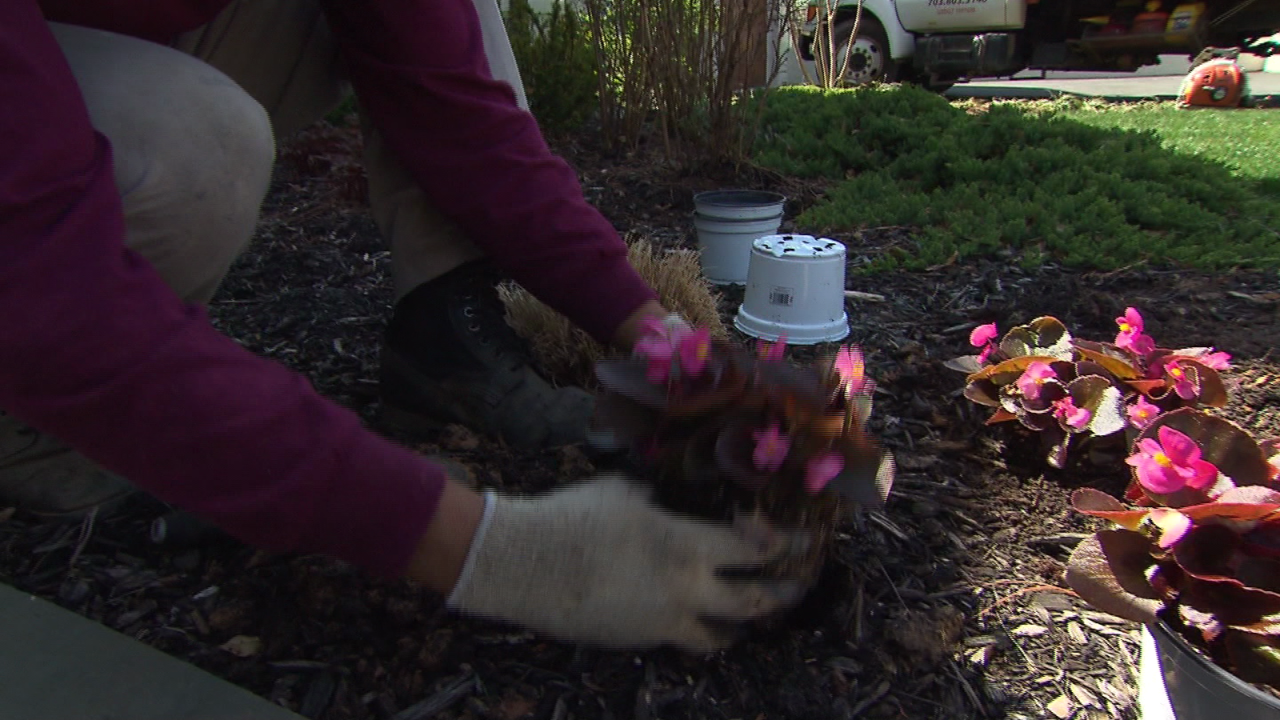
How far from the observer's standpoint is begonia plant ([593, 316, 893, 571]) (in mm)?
1011

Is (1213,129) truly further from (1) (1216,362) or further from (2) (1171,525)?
(2) (1171,525)

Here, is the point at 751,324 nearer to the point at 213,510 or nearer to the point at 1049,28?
the point at 213,510

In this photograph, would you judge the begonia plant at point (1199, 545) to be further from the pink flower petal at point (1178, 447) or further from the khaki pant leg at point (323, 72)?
the khaki pant leg at point (323, 72)

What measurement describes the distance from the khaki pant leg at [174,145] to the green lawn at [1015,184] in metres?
2.19

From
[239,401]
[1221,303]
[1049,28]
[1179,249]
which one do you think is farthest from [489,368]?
[1049,28]

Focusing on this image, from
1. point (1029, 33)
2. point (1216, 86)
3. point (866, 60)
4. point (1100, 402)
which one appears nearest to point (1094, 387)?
point (1100, 402)

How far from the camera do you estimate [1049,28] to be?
1007 cm

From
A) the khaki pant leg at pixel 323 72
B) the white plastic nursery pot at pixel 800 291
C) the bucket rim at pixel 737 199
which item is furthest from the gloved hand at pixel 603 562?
the bucket rim at pixel 737 199

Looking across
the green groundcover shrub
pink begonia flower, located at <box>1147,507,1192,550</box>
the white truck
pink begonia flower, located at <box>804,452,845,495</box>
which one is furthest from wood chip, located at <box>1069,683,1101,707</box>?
the white truck

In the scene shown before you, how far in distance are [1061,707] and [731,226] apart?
6.23 feet

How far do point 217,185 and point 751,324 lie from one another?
5.00ft

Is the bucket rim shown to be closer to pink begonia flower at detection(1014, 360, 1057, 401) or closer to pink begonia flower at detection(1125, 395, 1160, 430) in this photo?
pink begonia flower at detection(1014, 360, 1057, 401)

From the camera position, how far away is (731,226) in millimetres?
2846

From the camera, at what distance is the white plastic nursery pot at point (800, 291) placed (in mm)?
2336
